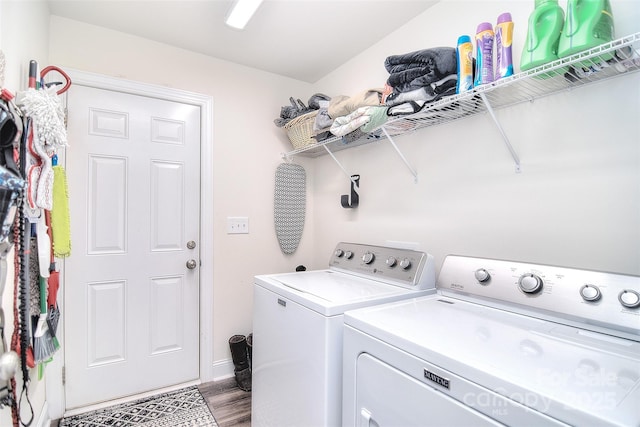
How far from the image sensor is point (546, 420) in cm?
62

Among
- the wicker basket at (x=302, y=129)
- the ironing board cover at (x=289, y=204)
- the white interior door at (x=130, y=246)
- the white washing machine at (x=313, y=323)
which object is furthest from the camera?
the ironing board cover at (x=289, y=204)

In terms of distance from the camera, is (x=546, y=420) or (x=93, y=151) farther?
(x=93, y=151)

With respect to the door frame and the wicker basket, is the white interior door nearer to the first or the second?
the door frame

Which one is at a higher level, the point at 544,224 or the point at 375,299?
the point at 544,224

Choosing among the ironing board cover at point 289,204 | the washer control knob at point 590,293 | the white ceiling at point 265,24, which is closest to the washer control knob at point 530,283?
the washer control knob at point 590,293

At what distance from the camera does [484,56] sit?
4.18 ft

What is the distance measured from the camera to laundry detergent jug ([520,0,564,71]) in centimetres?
106

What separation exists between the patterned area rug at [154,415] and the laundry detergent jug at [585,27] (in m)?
2.41

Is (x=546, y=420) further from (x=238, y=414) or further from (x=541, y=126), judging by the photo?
(x=238, y=414)

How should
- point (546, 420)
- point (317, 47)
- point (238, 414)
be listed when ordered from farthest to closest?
1. point (317, 47)
2. point (238, 414)
3. point (546, 420)

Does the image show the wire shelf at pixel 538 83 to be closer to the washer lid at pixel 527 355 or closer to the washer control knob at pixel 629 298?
the washer control knob at pixel 629 298

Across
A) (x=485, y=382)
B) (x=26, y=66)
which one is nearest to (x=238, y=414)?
(x=485, y=382)

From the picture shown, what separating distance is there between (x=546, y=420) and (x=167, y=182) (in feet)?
7.54

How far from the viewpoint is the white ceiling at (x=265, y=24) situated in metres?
1.79
